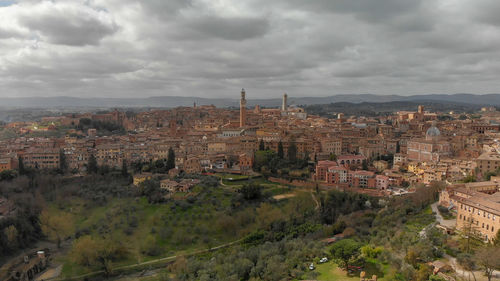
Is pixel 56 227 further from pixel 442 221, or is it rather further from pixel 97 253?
pixel 442 221

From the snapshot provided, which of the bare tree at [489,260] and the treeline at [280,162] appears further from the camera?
the treeline at [280,162]

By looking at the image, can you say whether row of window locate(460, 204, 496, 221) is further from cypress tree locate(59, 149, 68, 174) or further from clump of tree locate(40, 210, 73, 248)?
cypress tree locate(59, 149, 68, 174)

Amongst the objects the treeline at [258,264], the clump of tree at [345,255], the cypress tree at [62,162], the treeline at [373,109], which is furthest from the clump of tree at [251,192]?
the treeline at [373,109]

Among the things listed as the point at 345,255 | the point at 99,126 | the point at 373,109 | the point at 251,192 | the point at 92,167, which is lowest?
the point at 251,192

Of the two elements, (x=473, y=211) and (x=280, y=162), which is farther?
(x=280, y=162)

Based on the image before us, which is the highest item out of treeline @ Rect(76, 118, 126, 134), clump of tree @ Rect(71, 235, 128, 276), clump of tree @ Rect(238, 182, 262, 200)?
treeline @ Rect(76, 118, 126, 134)

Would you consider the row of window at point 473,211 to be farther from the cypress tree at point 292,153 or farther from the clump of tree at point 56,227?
the clump of tree at point 56,227

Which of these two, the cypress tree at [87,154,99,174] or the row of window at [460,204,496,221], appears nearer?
the row of window at [460,204,496,221]

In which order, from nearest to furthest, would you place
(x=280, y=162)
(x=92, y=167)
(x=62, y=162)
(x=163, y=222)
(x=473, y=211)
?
1. (x=473, y=211)
2. (x=163, y=222)
3. (x=92, y=167)
4. (x=280, y=162)
5. (x=62, y=162)

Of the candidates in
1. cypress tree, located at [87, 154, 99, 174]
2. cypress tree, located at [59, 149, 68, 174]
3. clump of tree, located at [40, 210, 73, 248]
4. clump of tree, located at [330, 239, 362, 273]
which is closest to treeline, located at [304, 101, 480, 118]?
cypress tree, located at [87, 154, 99, 174]

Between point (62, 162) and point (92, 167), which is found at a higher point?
point (62, 162)

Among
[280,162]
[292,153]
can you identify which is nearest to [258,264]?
[280,162]

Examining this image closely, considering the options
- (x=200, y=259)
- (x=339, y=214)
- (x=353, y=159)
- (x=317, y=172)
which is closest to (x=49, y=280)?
(x=200, y=259)
